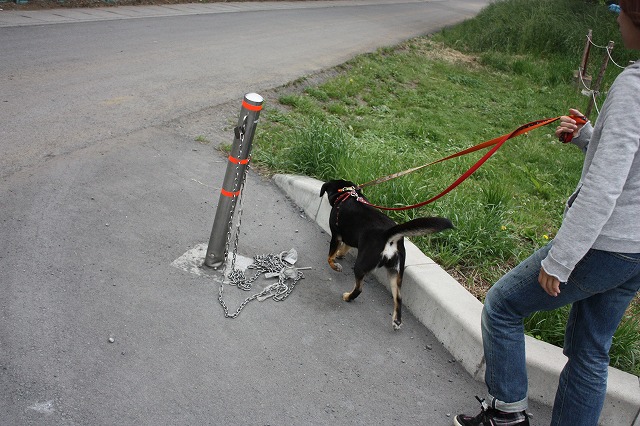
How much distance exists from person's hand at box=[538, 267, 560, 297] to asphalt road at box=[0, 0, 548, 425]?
120 centimetres

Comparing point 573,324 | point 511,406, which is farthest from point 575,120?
point 511,406

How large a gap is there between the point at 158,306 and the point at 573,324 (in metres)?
2.45

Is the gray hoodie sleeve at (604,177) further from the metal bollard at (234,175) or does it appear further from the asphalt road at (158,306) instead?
the metal bollard at (234,175)

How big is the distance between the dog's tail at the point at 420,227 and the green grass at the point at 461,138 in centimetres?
98

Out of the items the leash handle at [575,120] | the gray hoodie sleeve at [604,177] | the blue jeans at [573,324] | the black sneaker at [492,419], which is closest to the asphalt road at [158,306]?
the black sneaker at [492,419]

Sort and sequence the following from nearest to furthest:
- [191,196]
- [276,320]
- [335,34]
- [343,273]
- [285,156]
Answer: [276,320] < [343,273] < [191,196] < [285,156] < [335,34]

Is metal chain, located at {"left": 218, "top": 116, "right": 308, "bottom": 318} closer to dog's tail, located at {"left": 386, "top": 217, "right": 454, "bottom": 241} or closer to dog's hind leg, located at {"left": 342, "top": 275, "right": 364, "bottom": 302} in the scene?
dog's hind leg, located at {"left": 342, "top": 275, "right": 364, "bottom": 302}

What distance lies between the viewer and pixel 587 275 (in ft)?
8.40

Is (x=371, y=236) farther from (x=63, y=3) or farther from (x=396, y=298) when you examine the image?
(x=63, y=3)

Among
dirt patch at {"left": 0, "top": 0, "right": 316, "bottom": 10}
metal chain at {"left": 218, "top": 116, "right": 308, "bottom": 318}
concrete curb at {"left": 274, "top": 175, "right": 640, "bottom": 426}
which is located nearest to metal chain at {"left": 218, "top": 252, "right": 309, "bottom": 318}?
metal chain at {"left": 218, "top": 116, "right": 308, "bottom": 318}

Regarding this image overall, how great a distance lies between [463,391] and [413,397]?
0.34 m

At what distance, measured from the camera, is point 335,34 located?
1669 cm

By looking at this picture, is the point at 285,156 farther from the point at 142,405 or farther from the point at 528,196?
the point at 142,405

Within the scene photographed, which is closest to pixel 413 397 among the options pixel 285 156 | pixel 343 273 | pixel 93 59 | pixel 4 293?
pixel 343 273
